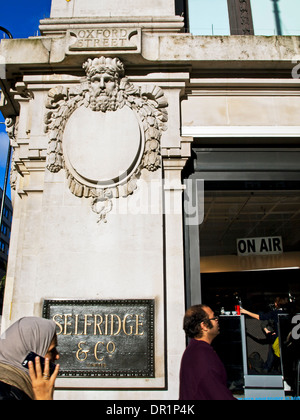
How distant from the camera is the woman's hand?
216cm

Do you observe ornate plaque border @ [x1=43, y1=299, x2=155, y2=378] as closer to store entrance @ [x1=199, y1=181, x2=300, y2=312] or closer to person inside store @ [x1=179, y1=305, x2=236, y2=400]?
person inside store @ [x1=179, y1=305, x2=236, y2=400]

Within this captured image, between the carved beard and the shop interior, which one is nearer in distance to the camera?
the carved beard

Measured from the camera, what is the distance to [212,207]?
7664 mm

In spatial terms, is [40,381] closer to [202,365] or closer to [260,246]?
[202,365]

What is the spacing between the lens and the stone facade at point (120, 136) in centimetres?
510

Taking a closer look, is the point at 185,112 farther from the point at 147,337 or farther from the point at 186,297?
the point at 147,337

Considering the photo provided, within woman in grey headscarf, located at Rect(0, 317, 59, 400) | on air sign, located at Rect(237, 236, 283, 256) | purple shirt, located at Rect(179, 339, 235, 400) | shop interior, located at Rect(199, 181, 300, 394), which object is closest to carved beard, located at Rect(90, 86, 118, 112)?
shop interior, located at Rect(199, 181, 300, 394)

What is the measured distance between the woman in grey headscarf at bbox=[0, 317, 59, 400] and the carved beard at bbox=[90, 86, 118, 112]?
417 centimetres

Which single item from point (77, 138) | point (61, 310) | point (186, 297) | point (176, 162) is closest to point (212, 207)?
A: point (176, 162)

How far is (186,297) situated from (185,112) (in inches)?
120

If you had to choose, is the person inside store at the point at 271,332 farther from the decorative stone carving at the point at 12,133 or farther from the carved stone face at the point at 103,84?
the decorative stone carving at the point at 12,133

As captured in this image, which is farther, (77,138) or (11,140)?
(11,140)

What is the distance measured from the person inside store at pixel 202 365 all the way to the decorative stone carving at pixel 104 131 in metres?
2.53
